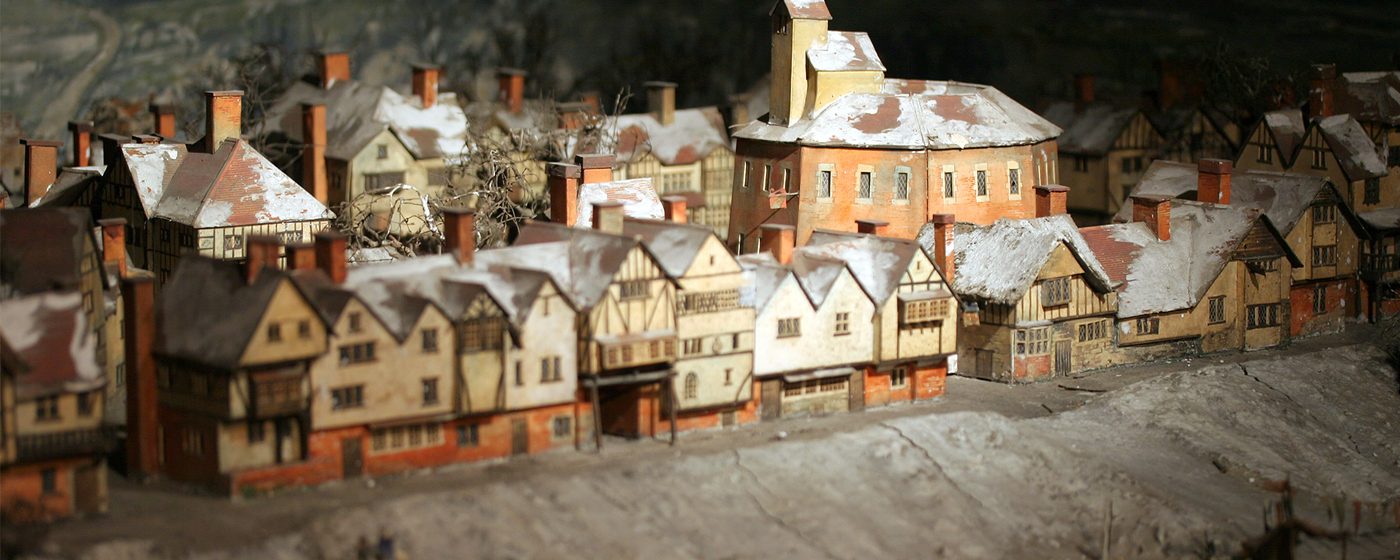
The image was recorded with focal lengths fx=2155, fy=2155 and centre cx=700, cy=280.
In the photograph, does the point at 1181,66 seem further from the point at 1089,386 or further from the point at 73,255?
the point at 73,255

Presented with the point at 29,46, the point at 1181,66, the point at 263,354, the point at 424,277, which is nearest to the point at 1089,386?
the point at 424,277

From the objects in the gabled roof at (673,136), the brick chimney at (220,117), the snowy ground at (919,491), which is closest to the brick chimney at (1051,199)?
the snowy ground at (919,491)

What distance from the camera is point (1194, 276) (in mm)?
73188

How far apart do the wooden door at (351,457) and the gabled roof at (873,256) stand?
15.8m

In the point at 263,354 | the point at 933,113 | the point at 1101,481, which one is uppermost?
the point at 933,113

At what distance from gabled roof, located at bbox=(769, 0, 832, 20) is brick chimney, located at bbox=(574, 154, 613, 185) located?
9.35 m

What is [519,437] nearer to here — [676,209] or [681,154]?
[676,209]

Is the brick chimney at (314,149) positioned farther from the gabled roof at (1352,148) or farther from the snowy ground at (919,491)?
the gabled roof at (1352,148)

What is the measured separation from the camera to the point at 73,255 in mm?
57500

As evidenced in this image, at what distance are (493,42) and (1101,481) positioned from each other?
7188 cm

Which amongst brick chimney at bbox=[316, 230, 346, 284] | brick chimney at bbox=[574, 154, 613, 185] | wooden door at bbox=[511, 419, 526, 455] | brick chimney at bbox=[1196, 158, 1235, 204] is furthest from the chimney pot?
brick chimney at bbox=[1196, 158, 1235, 204]

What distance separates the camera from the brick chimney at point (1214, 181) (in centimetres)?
7650

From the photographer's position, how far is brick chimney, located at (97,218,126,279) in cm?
6262

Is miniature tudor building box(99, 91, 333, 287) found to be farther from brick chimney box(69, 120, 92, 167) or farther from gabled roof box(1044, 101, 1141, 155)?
gabled roof box(1044, 101, 1141, 155)
